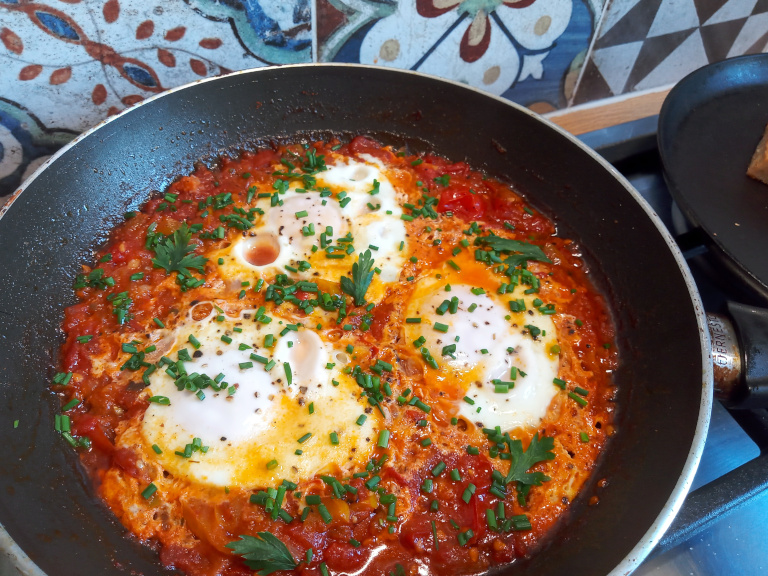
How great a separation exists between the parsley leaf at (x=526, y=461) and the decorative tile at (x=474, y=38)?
5.88 ft

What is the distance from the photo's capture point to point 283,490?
1.54 m

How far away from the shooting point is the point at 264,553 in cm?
141

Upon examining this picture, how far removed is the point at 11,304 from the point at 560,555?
75.8 inches

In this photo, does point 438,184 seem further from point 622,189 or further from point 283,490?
point 283,490

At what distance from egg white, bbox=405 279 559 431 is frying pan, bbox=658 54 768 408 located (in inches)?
A: 21.4

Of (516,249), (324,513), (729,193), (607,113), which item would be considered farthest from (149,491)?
(607,113)

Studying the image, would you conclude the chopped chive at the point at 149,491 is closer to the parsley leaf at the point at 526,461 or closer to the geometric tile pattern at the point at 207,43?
the parsley leaf at the point at 526,461

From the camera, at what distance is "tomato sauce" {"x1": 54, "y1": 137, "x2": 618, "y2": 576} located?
1537 mm

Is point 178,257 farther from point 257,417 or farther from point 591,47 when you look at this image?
point 591,47

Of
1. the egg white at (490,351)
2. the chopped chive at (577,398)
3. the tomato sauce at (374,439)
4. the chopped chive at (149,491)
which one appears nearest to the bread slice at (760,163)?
the tomato sauce at (374,439)

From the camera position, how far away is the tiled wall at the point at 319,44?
6.11 feet

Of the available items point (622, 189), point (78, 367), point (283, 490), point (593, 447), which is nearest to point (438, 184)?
point (622, 189)

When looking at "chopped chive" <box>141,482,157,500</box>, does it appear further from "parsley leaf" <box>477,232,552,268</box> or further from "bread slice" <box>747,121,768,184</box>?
"bread slice" <box>747,121,768,184</box>

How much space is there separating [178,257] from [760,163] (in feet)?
8.29
